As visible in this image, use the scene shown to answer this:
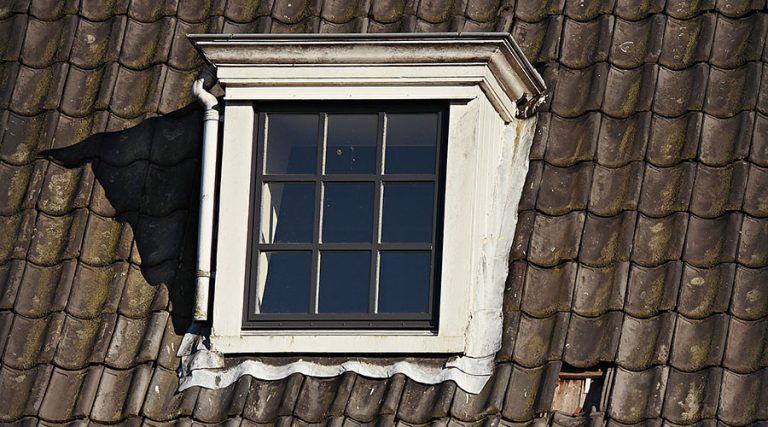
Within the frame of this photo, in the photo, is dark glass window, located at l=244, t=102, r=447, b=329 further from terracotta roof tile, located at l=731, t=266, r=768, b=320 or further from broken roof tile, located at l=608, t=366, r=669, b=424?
terracotta roof tile, located at l=731, t=266, r=768, b=320

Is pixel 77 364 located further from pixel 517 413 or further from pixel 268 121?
pixel 517 413

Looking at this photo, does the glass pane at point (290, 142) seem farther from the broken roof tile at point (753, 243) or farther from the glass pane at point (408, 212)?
the broken roof tile at point (753, 243)

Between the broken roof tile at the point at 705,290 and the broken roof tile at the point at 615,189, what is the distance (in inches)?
21.8

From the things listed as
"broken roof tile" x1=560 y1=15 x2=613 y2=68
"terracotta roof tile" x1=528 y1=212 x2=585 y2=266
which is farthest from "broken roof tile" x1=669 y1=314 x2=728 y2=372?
"broken roof tile" x1=560 y1=15 x2=613 y2=68

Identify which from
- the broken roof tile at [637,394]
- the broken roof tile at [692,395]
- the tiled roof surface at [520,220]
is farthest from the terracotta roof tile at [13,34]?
the broken roof tile at [692,395]

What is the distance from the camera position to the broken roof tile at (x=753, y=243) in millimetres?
10039

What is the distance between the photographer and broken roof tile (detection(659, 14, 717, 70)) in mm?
10953

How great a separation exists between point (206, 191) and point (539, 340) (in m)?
2.02

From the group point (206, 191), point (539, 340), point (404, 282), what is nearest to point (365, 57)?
point (206, 191)

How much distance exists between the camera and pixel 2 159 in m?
11.2

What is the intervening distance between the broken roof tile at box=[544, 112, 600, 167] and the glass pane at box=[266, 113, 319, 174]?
1.31 m

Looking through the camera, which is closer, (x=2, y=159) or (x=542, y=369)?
(x=542, y=369)

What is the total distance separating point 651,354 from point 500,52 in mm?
1855

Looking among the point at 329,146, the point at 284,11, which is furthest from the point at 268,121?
the point at 284,11
